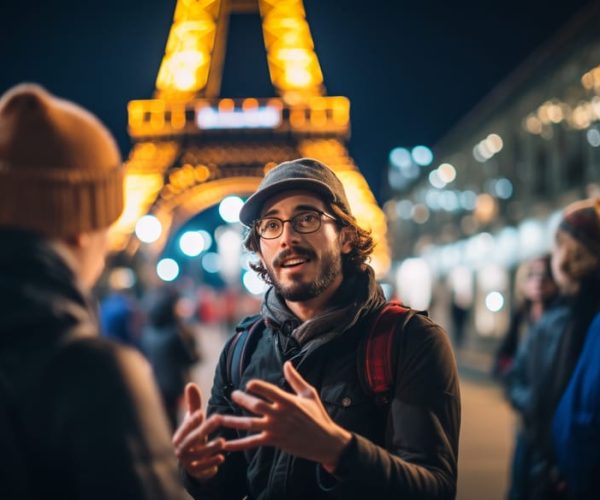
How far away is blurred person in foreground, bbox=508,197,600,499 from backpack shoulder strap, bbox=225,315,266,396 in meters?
1.96

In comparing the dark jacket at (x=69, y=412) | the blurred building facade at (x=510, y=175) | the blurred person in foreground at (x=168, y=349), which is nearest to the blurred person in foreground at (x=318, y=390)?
the dark jacket at (x=69, y=412)

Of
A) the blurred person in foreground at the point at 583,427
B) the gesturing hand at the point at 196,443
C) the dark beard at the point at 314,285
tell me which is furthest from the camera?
the blurred person in foreground at the point at 583,427

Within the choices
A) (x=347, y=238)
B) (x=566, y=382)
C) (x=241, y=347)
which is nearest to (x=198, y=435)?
(x=241, y=347)

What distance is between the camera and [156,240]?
53812 millimetres

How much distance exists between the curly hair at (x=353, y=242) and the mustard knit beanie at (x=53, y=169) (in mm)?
1052

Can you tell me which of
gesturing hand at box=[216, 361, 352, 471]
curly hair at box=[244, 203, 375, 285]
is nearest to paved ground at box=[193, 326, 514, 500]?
curly hair at box=[244, 203, 375, 285]

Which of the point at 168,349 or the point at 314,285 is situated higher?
the point at 314,285

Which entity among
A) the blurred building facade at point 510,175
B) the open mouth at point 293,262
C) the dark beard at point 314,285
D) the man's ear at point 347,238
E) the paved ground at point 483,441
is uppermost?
the blurred building facade at point 510,175

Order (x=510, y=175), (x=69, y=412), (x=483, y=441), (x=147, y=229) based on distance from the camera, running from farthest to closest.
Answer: (x=147, y=229) < (x=510, y=175) < (x=483, y=441) < (x=69, y=412)

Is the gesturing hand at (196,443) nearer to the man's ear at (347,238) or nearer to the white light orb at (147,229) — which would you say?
the man's ear at (347,238)

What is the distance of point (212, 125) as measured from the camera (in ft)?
200

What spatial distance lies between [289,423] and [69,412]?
62 centimetres

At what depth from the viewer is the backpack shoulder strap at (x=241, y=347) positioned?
2.60 meters

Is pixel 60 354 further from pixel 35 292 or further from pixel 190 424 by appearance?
pixel 190 424
